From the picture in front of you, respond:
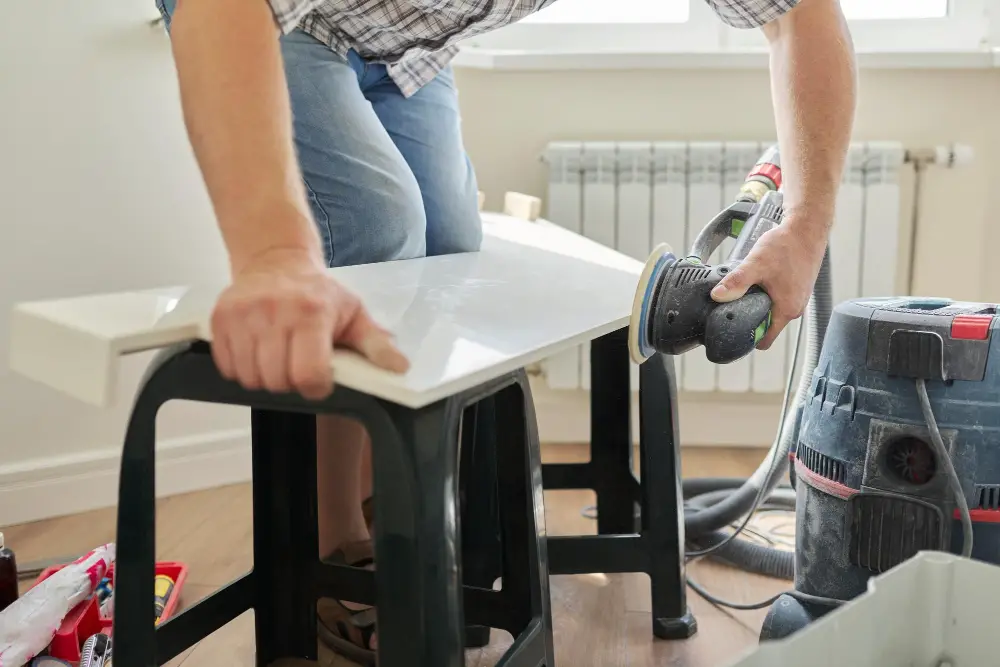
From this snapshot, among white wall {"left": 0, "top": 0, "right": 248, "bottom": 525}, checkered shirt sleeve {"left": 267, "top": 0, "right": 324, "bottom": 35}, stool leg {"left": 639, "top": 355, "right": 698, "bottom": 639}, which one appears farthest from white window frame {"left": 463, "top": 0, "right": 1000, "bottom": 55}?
checkered shirt sleeve {"left": 267, "top": 0, "right": 324, "bottom": 35}

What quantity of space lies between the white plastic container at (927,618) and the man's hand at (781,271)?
313mm

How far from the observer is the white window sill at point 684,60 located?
6.77ft

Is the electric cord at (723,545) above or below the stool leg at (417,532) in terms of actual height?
below

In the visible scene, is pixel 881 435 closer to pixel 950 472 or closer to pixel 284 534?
pixel 950 472

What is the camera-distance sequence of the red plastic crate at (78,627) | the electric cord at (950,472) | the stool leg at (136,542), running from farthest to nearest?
the red plastic crate at (78,627) < the electric cord at (950,472) < the stool leg at (136,542)

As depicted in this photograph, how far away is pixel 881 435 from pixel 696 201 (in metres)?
1.13

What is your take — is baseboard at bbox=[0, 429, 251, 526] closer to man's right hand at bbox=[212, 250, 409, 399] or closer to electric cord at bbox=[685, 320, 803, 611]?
electric cord at bbox=[685, 320, 803, 611]

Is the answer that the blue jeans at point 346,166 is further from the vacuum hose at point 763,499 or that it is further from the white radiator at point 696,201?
the white radiator at point 696,201

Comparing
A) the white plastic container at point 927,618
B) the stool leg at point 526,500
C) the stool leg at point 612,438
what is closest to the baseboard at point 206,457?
the stool leg at point 612,438

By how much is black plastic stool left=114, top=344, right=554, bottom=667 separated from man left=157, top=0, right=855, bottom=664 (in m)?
0.07

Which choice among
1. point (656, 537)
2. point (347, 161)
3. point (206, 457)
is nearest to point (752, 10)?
point (347, 161)

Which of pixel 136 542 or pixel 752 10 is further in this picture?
pixel 752 10

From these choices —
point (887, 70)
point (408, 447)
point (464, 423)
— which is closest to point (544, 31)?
point (887, 70)

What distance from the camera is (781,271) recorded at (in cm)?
96
